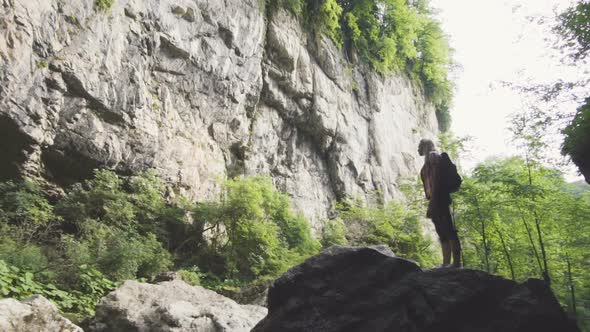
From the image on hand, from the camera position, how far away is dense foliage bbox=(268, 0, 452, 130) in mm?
17953

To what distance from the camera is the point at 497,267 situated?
11641mm

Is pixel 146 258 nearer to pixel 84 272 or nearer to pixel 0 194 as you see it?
pixel 84 272

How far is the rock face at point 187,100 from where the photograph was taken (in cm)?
781

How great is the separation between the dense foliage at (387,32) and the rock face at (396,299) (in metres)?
13.8

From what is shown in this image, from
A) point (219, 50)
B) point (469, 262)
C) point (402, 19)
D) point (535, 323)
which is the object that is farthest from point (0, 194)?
point (402, 19)

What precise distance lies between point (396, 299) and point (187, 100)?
9.52 m

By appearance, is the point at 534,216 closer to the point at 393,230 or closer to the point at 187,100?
the point at 393,230

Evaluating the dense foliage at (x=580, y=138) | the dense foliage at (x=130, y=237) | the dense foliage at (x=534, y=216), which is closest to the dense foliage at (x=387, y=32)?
the dense foliage at (x=130, y=237)

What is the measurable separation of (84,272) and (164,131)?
4939mm

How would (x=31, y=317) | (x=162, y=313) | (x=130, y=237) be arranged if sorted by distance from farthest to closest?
1. (x=130, y=237)
2. (x=162, y=313)
3. (x=31, y=317)

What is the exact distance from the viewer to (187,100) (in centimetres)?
1142

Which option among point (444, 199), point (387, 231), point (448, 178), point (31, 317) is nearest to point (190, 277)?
point (31, 317)

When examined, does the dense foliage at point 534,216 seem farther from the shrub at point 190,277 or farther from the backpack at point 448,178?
the shrub at point 190,277

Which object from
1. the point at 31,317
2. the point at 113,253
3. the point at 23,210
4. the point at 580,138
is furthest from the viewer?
the point at 23,210
